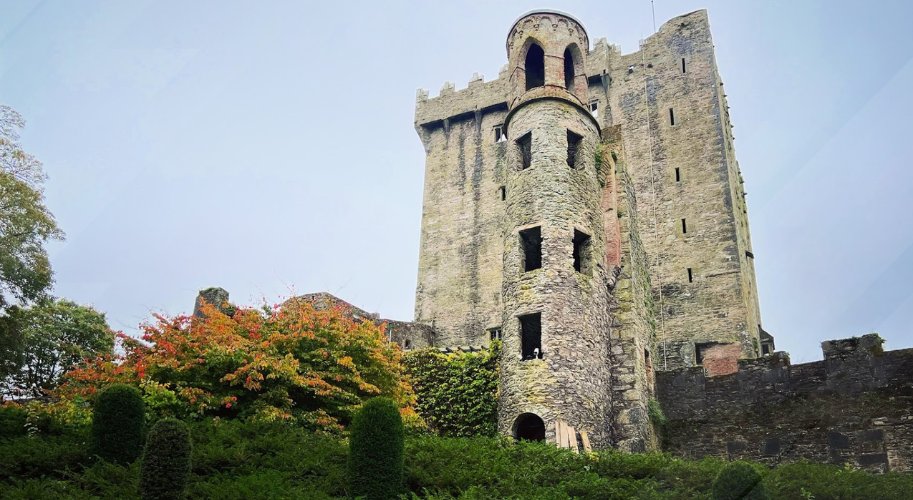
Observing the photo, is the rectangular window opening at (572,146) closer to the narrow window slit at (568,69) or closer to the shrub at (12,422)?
the narrow window slit at (568,69)

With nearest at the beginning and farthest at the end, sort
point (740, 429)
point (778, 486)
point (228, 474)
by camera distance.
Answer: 1. point (778, 486)
2. point (228, 474)
3. point (740, 429)

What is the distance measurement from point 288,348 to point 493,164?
66.7 ft

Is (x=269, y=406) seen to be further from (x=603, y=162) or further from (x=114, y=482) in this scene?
(x=603, y=162)

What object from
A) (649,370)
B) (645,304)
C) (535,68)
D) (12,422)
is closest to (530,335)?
(649,370)

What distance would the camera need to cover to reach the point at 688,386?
68.1ft

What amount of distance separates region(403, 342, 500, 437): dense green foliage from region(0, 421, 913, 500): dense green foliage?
4484 millimetres

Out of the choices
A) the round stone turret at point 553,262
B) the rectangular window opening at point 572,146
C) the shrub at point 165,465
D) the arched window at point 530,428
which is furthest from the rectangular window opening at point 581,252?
the shrub at point 165,465

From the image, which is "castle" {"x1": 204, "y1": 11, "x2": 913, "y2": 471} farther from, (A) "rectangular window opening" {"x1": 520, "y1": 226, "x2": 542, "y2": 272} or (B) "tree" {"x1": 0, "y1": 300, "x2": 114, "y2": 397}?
(B) "tree" {"x1": 0, "y1": 300, "x2": 114, "y2": 397}

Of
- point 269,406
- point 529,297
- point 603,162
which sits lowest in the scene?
point 269,406

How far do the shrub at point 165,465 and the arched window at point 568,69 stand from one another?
16.3m

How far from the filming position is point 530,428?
1912 cm

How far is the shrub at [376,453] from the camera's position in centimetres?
1211

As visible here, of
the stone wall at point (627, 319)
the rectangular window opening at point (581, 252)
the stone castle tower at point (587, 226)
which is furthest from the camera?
the rectangular window opening at point (581, 252)

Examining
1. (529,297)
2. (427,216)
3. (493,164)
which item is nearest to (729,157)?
(493,164)
